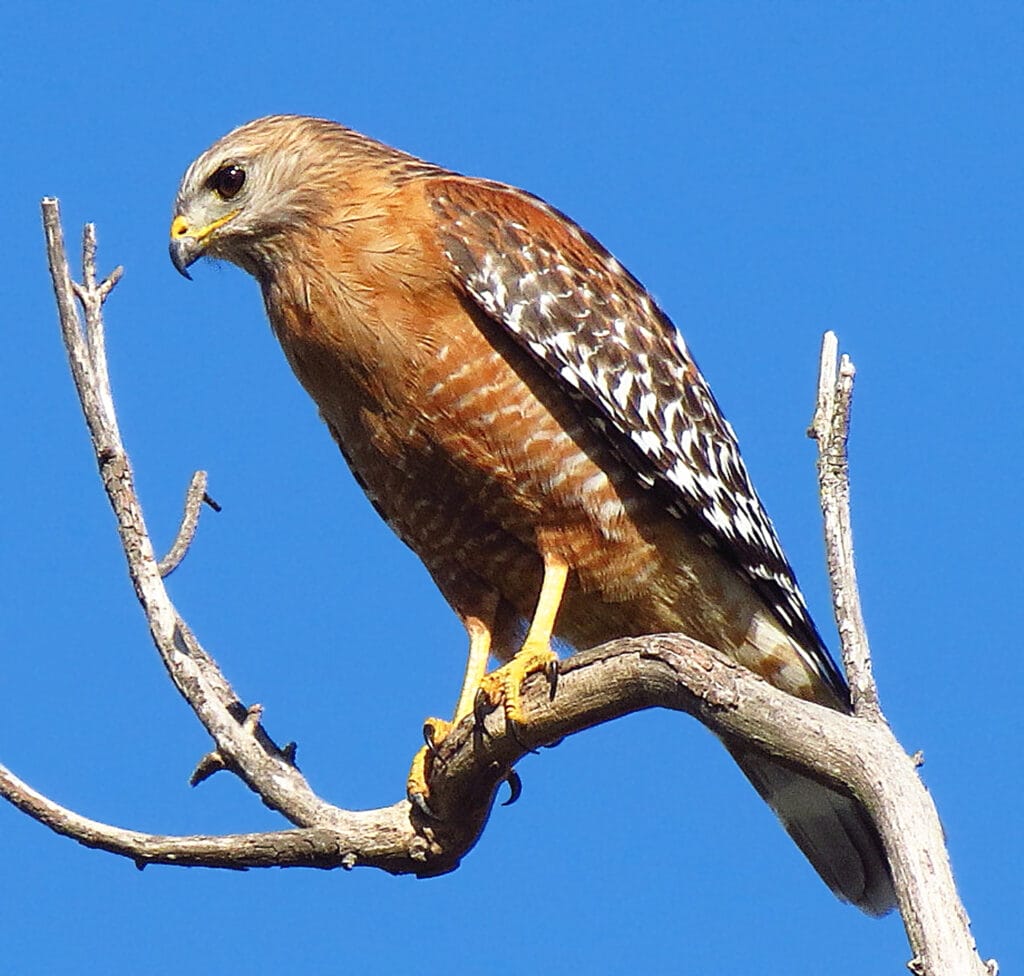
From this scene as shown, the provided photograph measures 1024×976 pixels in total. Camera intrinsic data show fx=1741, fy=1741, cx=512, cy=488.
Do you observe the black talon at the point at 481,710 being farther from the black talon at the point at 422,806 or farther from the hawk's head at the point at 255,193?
the hawk's head at the point at 255,193

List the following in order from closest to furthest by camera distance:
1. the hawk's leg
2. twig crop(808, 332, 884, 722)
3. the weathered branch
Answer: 1. the weathered branch
2. twig crop(808, 332, 884, 722)
3. the hawk's leg

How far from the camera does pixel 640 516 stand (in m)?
6.91

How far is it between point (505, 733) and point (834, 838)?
1.86 m

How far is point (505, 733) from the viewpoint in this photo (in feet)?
19.6

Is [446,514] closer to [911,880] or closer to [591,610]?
[591,610]

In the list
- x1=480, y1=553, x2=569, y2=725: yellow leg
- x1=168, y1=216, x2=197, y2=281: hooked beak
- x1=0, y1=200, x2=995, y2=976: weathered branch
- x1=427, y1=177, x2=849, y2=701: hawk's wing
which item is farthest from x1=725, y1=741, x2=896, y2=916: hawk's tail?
x1=168, y1=216, x2=197, y2=281: hooked beak

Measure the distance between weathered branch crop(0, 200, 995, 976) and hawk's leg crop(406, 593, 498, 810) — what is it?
21 cm

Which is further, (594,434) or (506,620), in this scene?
(506,620)

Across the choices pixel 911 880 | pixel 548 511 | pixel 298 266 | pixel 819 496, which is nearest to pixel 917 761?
pixel 911 880

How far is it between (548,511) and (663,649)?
152 centimetres

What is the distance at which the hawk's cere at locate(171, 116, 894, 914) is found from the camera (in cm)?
664

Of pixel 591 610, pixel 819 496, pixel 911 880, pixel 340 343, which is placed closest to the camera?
pixel 911 880

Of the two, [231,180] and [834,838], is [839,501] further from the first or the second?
[231,180]

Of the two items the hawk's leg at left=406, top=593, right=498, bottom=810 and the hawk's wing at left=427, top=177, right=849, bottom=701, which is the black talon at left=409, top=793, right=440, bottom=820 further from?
the hawk's wing at left=427, top=177, right=849, bottom=701
